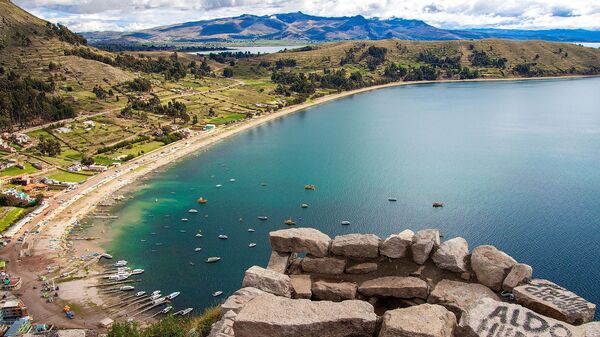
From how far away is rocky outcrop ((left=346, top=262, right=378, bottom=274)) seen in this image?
1566 cm

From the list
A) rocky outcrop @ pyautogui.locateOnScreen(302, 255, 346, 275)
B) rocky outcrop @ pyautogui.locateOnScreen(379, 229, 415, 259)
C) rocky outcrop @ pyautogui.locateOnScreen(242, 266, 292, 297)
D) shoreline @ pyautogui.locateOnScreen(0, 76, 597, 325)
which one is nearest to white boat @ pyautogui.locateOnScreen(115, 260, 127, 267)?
shoreline @ pyautogui.locateOnScreen(0, 76, 597, 325)

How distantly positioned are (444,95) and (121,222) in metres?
160

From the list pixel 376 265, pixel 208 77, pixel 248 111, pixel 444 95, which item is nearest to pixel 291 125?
pixel 248 111

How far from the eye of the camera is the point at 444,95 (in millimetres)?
196125

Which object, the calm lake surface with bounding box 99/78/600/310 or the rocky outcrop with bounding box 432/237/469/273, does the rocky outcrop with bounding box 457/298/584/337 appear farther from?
the calm lake surface with bounding box 99/78/600/310

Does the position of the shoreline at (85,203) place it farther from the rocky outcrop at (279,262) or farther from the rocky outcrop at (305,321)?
the rocky outcrop at (305,321)

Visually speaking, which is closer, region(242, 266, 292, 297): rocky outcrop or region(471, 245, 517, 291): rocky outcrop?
region(471, 245, 517, 291): rocky outcrop

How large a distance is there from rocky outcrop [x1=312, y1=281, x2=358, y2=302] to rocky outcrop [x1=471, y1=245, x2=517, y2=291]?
389 cm

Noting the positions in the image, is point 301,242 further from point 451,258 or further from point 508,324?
point 508,324

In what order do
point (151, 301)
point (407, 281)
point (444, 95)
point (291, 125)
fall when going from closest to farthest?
point (407, 281) < point (151, 301) < point (291, 125) < point (444, 95)

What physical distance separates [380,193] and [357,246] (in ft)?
199

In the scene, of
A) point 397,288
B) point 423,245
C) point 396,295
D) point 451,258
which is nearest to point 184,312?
point 396,295

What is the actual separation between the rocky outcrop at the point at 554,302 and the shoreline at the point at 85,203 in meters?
40.7

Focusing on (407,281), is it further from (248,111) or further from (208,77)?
(208,77)
